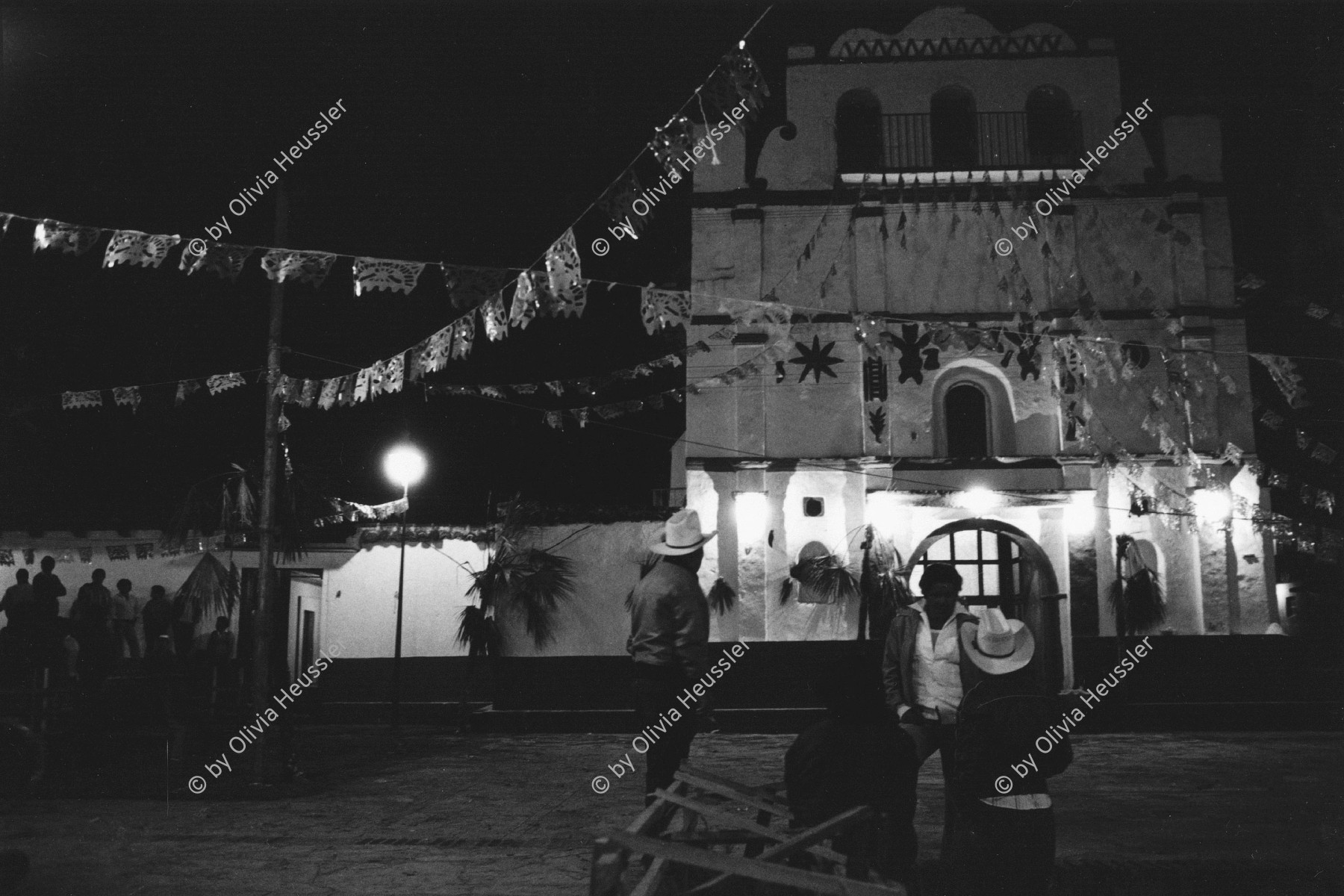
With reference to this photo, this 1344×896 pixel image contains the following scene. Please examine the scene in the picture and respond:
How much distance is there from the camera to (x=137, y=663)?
16.4 metres

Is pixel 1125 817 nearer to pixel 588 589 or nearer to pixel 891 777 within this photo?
pixel 891 777

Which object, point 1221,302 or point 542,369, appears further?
point 542,369

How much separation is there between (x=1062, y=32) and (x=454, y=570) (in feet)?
44.3

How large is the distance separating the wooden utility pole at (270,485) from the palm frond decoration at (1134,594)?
11.8 meters

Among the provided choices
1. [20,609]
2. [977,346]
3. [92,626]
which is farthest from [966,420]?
[20,609]

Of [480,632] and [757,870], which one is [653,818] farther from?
[480,632]

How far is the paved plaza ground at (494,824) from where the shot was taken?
22.0 feet

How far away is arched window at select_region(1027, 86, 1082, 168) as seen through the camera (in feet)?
56.2

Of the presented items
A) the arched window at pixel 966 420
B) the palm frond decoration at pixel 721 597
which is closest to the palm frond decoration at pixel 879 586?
the palm frond decoration at pixel 721 597

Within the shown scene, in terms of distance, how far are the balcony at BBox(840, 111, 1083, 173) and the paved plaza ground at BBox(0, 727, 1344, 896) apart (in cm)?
938

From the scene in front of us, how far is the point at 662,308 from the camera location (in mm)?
11398

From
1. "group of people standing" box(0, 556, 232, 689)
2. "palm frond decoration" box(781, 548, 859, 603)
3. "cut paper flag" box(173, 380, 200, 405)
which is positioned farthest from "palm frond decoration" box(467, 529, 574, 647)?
"cut paper flag" box(173, 380, 200, 405)

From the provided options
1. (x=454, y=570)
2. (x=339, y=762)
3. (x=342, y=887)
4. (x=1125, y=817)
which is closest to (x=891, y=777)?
(x=342, y=887)

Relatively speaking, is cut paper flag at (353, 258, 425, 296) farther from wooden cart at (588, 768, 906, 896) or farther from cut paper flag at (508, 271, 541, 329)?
wooden cart at (588, 768, 906, 896)
